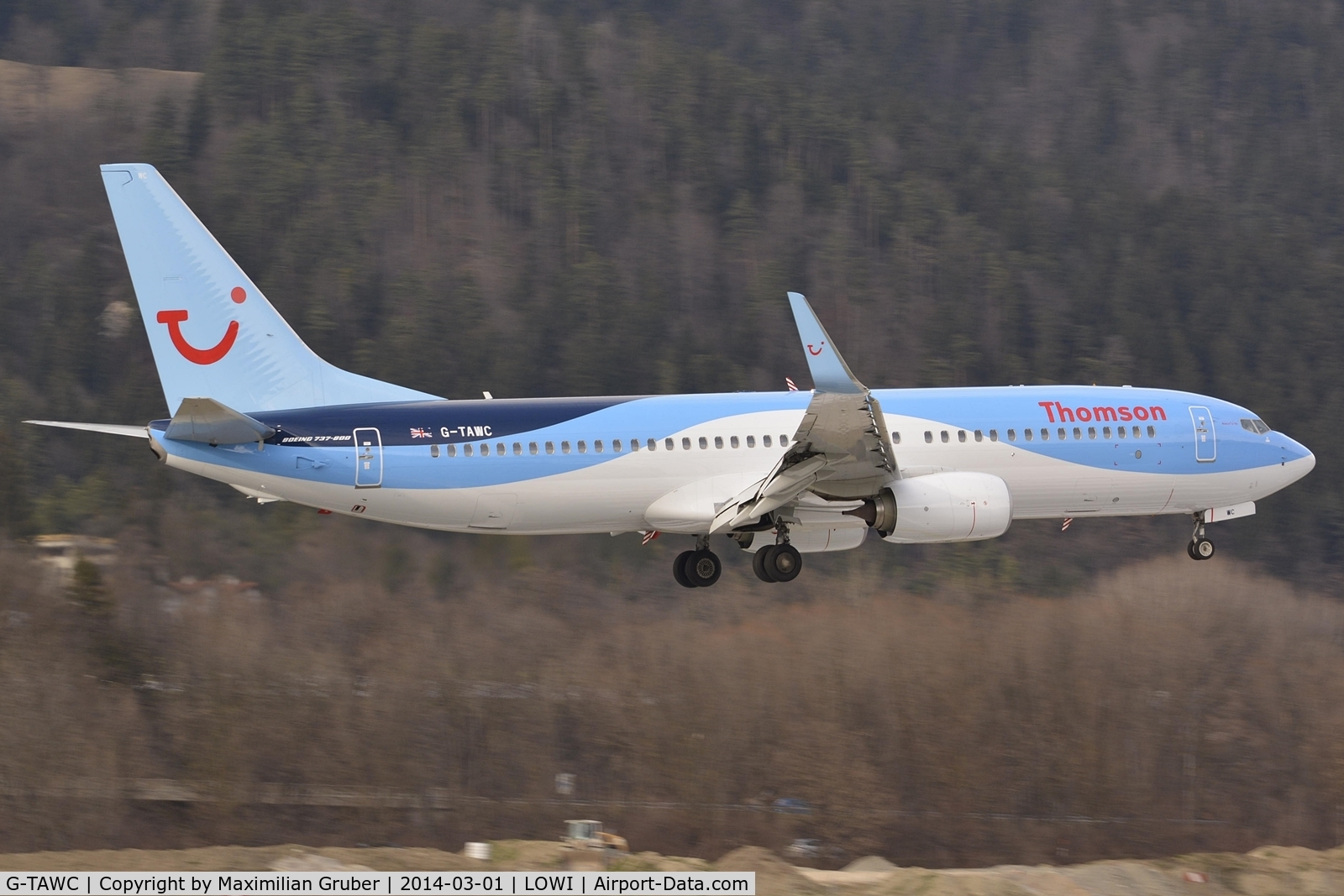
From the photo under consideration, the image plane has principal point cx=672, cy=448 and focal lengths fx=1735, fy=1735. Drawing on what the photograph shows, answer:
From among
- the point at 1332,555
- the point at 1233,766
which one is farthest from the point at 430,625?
the point at 1332,555

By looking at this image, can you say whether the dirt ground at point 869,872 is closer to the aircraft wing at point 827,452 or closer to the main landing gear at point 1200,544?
the main landing gear at point 1200,544

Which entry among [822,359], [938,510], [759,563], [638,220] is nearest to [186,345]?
[759,563]

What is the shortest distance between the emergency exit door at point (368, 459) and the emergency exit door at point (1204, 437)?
1796 centimetres

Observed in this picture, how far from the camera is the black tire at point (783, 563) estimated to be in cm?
3559

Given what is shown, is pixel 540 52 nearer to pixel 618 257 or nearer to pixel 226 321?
pixel 618 257

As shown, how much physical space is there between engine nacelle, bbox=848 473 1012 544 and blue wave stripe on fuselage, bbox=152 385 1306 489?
143 centimetres

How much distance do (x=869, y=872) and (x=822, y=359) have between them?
20.5m

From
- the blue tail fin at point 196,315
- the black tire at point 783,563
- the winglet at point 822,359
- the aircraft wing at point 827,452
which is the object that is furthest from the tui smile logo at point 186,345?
the black tire at point 783,563

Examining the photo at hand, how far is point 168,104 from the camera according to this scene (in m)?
121

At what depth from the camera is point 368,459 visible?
109ft

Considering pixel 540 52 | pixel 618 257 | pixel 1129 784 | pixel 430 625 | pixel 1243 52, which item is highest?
pixel 1243 52

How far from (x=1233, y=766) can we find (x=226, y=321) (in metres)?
43.1

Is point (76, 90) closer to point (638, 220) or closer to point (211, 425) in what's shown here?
point (638, 220)

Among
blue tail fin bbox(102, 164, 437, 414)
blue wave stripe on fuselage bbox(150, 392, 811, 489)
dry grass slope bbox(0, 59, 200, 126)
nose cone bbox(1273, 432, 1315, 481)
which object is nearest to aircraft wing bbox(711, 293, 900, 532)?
blue wave stripe on fuselage bbox(150, 392, 811, 489)
